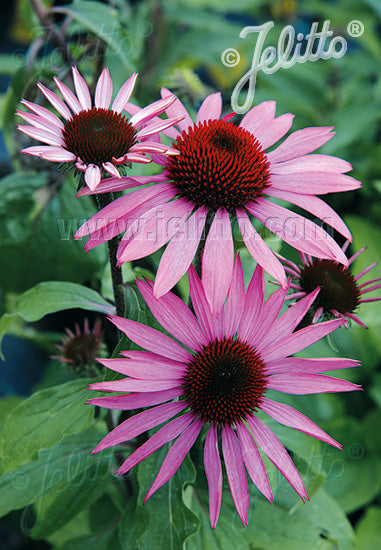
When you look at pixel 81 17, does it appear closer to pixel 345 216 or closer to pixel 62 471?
pixel 62 471

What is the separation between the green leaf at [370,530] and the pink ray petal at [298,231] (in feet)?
2.74

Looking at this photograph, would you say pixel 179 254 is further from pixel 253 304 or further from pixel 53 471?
pixel 53 471

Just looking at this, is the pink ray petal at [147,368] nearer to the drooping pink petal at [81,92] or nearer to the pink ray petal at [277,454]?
the pink ray petal at [277,454]

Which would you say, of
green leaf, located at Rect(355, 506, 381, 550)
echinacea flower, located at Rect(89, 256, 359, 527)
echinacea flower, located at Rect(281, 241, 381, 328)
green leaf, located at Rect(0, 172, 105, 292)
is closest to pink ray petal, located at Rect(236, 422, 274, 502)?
echinacea flower, located at Rect(89, 256, 359, 527)

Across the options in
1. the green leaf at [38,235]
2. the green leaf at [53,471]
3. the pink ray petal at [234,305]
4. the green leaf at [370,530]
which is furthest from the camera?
the green leaf at [370,530]

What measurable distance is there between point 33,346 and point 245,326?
43.1 inches

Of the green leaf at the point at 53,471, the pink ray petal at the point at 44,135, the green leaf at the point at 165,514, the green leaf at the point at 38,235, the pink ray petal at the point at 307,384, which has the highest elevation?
the pink ray petal at the point at 44,135

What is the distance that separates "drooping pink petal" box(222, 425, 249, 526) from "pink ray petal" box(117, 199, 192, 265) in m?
0.19

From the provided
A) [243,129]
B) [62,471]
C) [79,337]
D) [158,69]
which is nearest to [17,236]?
[79,337]

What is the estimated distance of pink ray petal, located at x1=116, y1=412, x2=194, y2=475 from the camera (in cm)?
47

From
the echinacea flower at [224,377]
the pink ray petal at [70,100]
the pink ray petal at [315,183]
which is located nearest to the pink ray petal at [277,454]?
the echinacea flower at [224,377]

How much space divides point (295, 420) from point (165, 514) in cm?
18

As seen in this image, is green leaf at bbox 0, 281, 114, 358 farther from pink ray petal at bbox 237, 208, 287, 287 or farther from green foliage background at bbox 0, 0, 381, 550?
pink ray petal at bbox 237, 208, 287, 287

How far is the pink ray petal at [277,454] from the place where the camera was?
0.46 m
